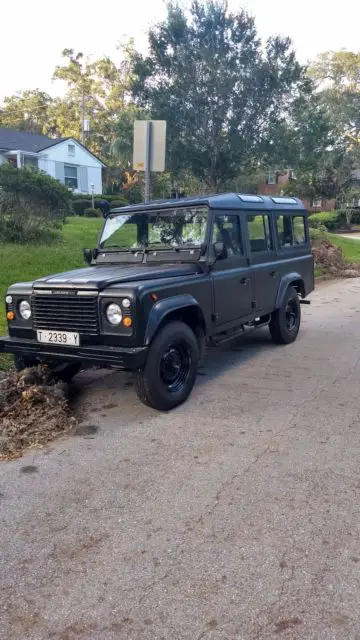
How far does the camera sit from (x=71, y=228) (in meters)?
15.9

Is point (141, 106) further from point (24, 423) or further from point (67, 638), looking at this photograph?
point (67, 638)

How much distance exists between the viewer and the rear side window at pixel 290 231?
748 centimetres

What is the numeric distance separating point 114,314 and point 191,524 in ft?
6.58

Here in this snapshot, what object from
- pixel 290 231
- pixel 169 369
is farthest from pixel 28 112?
pixel 169 369

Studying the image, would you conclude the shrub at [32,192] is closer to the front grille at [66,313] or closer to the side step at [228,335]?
the side step at [228,335]

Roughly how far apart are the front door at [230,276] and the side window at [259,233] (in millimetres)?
326

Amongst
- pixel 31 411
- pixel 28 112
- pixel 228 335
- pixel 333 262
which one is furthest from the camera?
pixel 28 112

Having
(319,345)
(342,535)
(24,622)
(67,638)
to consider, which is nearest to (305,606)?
(342,535)

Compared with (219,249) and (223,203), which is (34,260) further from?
(219,249)

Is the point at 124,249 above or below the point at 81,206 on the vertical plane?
below

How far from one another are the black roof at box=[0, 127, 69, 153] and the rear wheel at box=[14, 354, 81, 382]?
36587 millimetres

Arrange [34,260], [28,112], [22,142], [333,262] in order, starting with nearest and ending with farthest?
1. [34,260]
2. [333,262]
3. [22,142]
4. [28,112]

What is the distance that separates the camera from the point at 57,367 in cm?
559

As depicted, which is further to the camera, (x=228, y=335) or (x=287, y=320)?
(x=287, y=320)
